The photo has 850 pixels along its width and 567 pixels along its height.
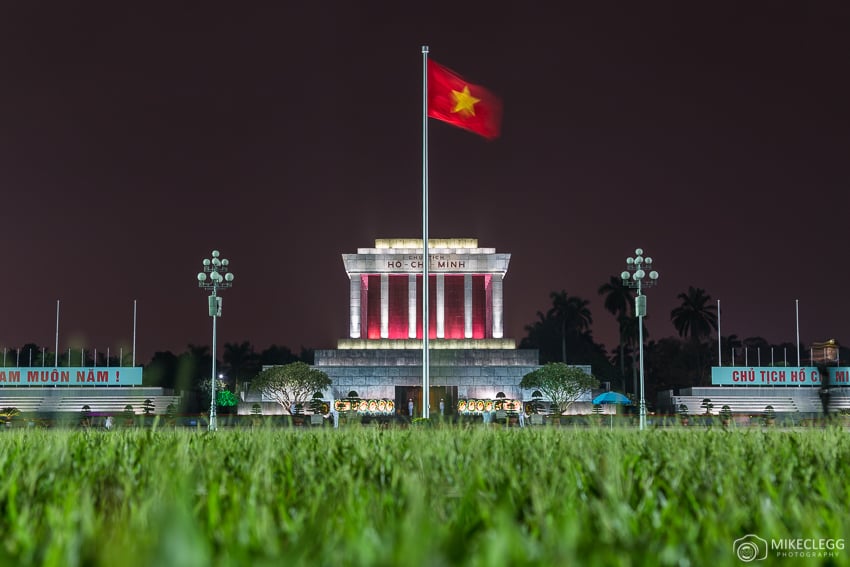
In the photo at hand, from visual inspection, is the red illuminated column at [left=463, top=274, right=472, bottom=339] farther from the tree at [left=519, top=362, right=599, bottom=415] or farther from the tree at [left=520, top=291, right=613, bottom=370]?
the tree at [left=520, top=291, right=613, bottom=370]

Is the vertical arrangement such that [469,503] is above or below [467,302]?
below

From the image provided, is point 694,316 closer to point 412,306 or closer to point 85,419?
point 412,306

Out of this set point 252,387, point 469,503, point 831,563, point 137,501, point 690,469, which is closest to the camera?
point 831,563

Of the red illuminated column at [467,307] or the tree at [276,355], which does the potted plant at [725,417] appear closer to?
the red illuminated column at [467,307]

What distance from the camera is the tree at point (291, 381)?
51719 mm

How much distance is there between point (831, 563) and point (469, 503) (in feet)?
5.70

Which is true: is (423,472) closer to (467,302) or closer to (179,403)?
(179,403)

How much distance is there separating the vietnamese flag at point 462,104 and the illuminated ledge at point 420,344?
3671cm

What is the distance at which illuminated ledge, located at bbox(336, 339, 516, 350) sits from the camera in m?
63.9

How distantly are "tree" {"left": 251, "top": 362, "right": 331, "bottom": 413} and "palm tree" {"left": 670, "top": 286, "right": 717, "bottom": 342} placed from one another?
51512 millimetres

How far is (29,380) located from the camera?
60.5 m

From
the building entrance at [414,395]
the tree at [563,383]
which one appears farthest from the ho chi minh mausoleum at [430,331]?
the tree at [563,383]

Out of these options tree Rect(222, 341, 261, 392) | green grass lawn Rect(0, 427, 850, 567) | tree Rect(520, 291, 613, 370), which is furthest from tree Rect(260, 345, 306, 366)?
green grass lawn Rect(0, 427, 850, 567)

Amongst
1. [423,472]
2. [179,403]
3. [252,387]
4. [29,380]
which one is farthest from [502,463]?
[29,380]
